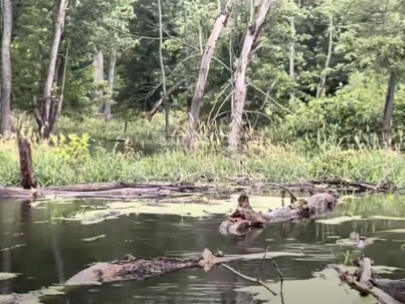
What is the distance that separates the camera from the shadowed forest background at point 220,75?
55.2ft

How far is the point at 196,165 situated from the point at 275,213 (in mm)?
4714

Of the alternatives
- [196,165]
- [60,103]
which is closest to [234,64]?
[60,103]

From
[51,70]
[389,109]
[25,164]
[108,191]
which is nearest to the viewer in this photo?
[25,164]

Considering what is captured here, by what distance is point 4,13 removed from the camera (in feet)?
67.7

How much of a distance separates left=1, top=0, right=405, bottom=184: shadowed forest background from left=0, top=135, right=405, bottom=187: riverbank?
0.07 meters

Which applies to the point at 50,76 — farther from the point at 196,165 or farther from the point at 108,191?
the point at 108,191

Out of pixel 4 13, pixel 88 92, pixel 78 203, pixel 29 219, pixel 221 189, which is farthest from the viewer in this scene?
pixel 88 92

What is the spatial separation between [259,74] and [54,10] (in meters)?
6.20

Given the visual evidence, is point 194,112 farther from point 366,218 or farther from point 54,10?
point 366,218

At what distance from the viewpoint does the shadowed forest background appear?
55.2ft

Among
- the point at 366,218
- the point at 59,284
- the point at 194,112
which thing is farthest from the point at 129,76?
the point at 59,284

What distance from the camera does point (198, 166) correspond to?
527 inches

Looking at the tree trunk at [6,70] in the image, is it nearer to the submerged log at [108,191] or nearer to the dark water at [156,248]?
the submerged log at [108,191]

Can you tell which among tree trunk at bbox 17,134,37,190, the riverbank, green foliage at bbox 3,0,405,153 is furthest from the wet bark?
green foliage at bbox 3,0,405,153
